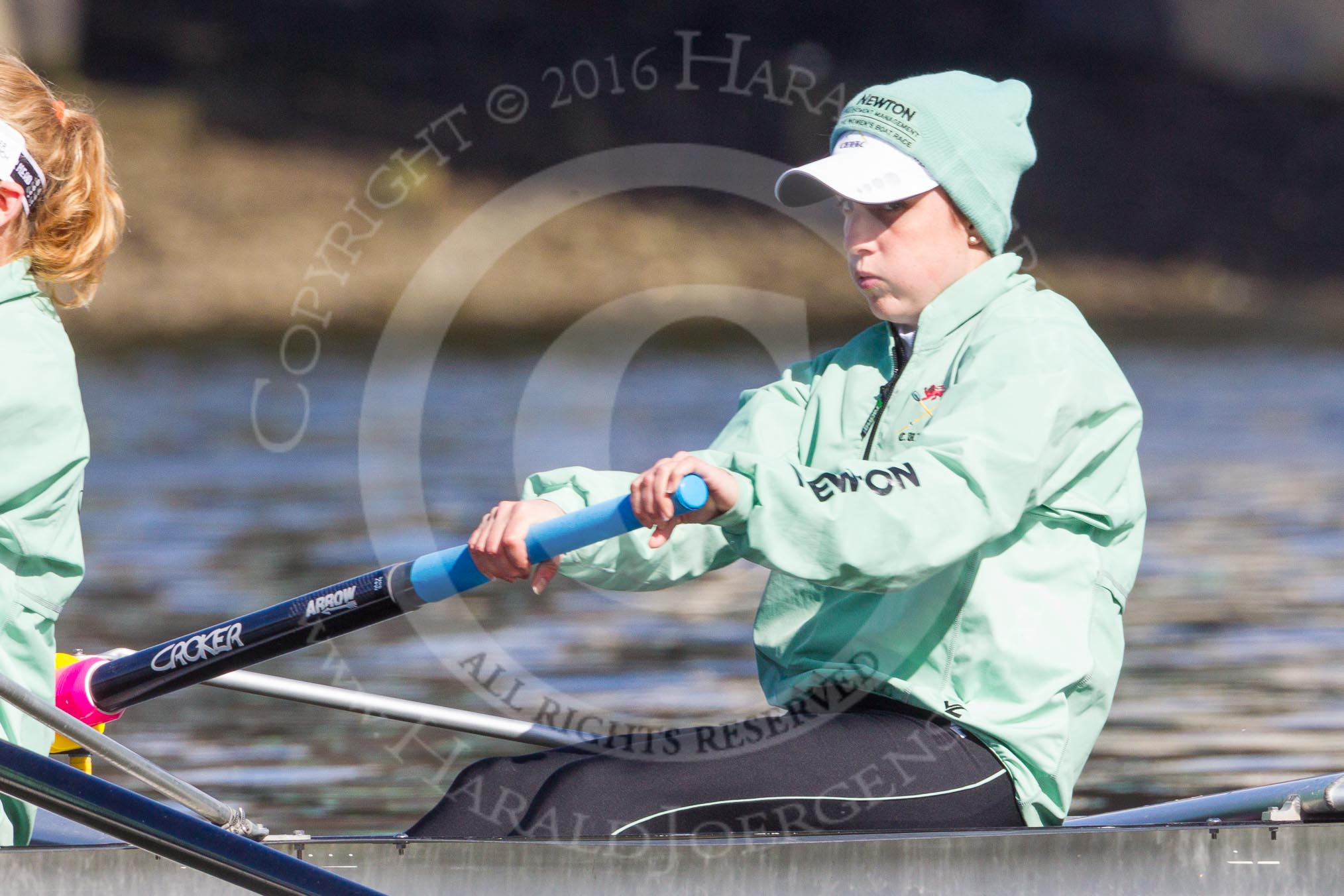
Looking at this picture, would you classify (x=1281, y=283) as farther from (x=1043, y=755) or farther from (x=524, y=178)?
(x=1043, y=755)

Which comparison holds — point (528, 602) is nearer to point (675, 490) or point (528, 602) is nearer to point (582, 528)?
point (582, 528)

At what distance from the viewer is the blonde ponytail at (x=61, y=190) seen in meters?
2.55

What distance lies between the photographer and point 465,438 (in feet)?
41.8

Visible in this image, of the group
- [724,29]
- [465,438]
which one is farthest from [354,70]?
[465,438]

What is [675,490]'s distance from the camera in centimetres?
214

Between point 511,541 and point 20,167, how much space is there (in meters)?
0.88

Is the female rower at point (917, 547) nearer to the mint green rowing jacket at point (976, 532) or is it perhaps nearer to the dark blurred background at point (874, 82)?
the mint green rowing jacket at point (976, 532)

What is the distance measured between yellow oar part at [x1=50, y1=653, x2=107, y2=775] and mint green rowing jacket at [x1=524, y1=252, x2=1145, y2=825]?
975 millimetres

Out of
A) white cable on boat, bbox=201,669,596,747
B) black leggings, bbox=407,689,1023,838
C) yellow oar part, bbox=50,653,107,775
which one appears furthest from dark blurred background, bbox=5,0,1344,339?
black leggings, bbox=407,689,1023,838

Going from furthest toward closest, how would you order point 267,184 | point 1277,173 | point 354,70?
point 1277,173 → point 354,70 → point 267,184

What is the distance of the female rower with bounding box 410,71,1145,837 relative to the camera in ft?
7.07

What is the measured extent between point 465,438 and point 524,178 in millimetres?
9400

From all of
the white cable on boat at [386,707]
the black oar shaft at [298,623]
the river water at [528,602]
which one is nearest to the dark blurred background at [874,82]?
the river water at [528,602]

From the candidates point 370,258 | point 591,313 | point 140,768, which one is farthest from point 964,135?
point 591,313
